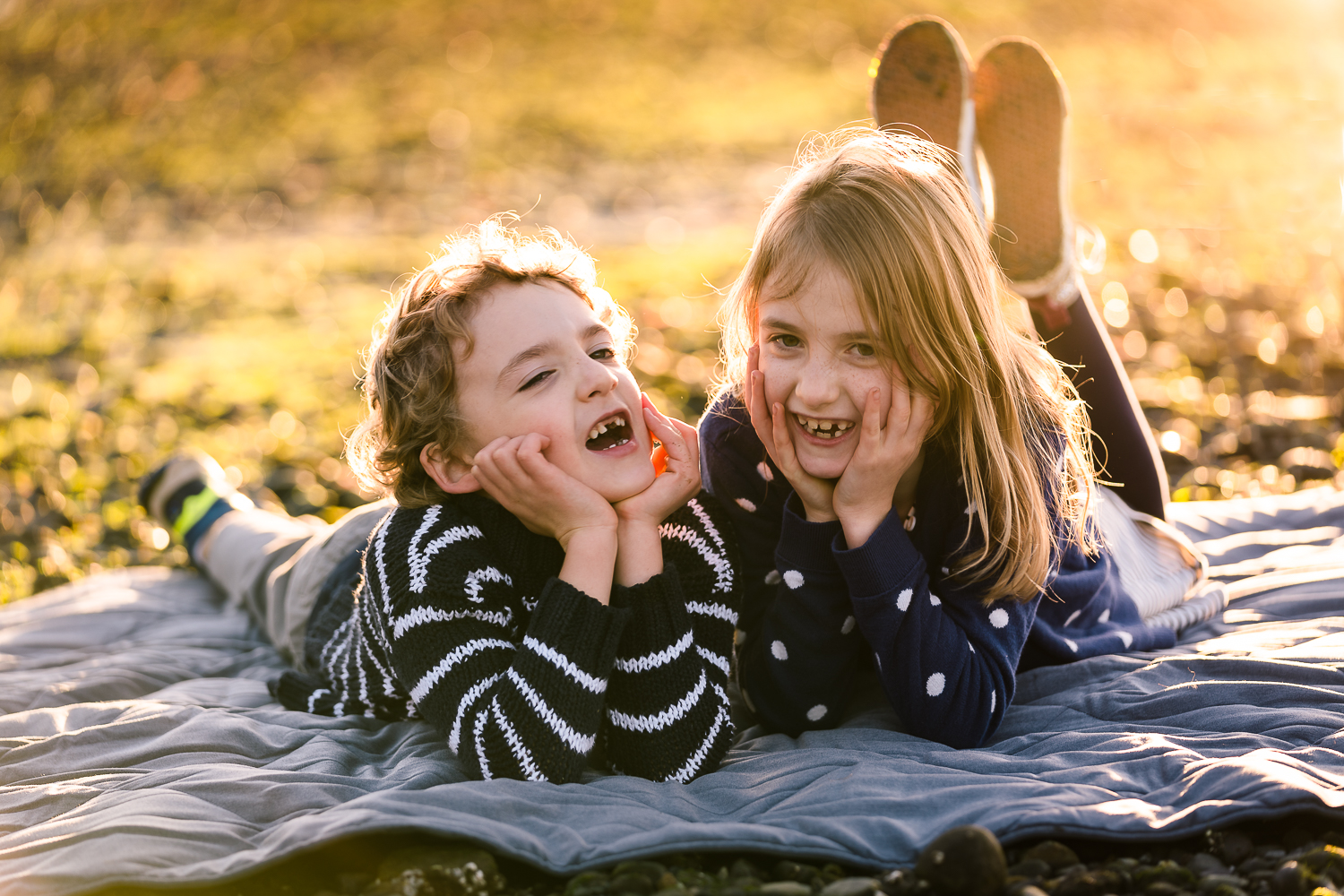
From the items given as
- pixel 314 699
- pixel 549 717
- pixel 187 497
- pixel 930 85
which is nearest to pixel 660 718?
pixel 549 717

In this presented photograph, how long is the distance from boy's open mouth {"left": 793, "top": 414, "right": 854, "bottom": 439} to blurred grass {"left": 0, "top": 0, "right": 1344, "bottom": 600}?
11.0 feet

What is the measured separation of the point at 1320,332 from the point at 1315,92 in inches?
593

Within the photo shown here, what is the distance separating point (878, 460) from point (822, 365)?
0.88 ft

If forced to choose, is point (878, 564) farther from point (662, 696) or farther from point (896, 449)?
point (662, 696)

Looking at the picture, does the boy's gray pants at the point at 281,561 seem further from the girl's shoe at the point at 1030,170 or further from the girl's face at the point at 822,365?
the girl's shoe at the point at 1030,170

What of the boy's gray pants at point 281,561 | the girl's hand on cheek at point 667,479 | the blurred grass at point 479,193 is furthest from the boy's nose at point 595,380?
the blurred grass at point 479,193

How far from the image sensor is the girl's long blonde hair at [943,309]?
264 centimetres

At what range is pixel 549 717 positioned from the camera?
98.3 inches

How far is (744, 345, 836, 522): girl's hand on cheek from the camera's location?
8.99 ft

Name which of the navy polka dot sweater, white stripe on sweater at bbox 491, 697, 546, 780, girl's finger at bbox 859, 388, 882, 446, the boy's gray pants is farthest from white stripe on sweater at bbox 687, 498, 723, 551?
the boy's gray pants

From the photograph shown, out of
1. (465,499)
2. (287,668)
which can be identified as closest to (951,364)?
(465,499)

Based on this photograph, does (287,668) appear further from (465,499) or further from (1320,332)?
(1320,332)

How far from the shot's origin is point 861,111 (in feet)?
65.9

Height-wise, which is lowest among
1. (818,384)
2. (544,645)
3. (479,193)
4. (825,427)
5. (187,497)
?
(544,645)
